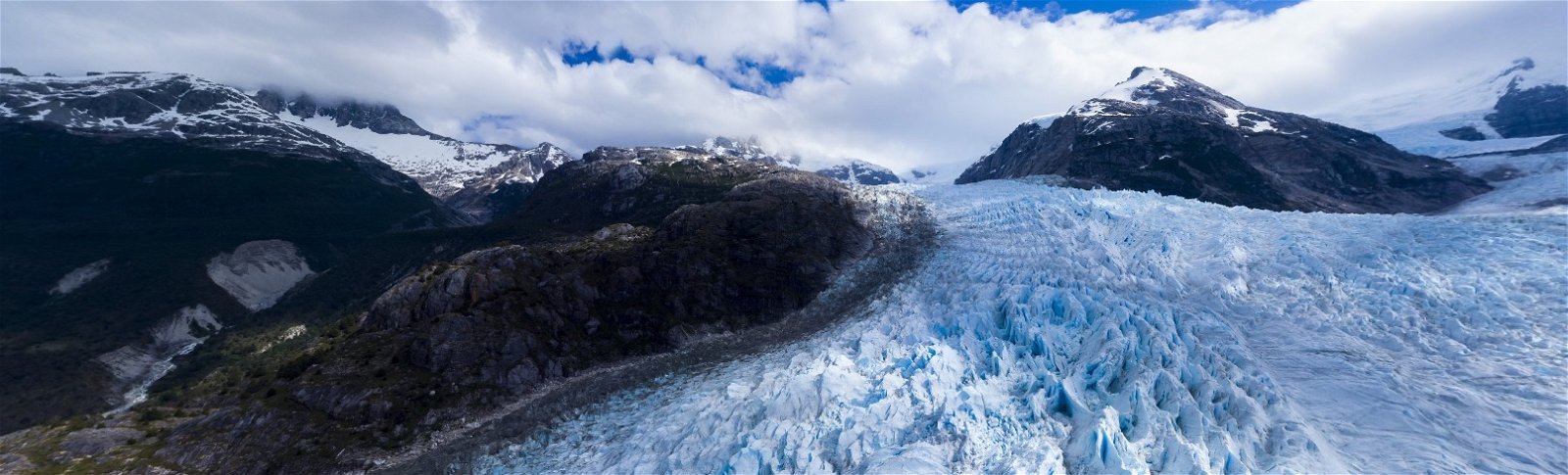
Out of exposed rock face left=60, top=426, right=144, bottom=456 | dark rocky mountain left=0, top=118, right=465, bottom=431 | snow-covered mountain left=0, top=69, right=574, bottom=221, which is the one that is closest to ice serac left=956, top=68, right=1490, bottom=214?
exposed rock face left=60, top=426, right=144, bottom=456

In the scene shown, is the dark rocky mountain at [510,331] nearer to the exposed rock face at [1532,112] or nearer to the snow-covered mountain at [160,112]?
the snow-covered mountain at [160,112]

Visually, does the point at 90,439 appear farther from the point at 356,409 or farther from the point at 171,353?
the point at 171,353

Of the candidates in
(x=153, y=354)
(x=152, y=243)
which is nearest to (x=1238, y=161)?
(x=153, y=354)

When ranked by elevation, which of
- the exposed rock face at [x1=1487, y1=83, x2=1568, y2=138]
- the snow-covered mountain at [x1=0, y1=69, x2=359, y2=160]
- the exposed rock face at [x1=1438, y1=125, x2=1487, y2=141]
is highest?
the exposed rock face at [x1=1487, y1=83, x2=1568, y2=138]

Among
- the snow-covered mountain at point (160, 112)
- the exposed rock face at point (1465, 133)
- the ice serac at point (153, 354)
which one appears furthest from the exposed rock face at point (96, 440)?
the exposed rock face at point (1465, 133)

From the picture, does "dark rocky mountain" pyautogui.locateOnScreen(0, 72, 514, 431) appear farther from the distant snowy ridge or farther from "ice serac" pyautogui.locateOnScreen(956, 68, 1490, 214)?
the distant snowy ridge

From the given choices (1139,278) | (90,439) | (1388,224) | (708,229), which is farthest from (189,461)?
(1388,224)
